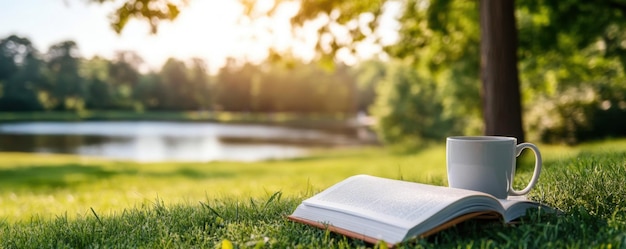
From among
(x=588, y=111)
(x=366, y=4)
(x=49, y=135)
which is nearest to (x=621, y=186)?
(x=366, y=4)

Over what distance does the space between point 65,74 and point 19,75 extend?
16.1 feet

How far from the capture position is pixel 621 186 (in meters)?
2.45

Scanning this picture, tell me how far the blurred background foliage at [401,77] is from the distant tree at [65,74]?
109 millimetres

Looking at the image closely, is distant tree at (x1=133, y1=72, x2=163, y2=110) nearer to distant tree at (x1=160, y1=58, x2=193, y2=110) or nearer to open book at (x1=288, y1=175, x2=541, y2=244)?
distant tree at (x1=160, y1=58, x2=193, y2=110)

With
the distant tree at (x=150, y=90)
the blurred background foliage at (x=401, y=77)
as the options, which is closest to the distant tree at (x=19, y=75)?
the blurred background foliage at (x=401, y=77)

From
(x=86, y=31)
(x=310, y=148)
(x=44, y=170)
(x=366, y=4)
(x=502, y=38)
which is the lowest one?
(x=310, y=148)

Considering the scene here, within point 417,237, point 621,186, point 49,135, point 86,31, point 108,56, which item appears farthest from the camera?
point 108,56

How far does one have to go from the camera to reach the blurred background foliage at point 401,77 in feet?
31.4

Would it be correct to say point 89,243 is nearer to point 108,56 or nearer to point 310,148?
point 310,148

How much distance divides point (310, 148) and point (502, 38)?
26.3 m

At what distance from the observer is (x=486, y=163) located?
236cm

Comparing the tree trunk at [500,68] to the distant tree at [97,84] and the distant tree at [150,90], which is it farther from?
the distant tree at [150,90]

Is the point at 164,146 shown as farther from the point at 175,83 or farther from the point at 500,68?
the point at 175,83

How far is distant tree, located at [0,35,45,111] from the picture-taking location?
48812mm
